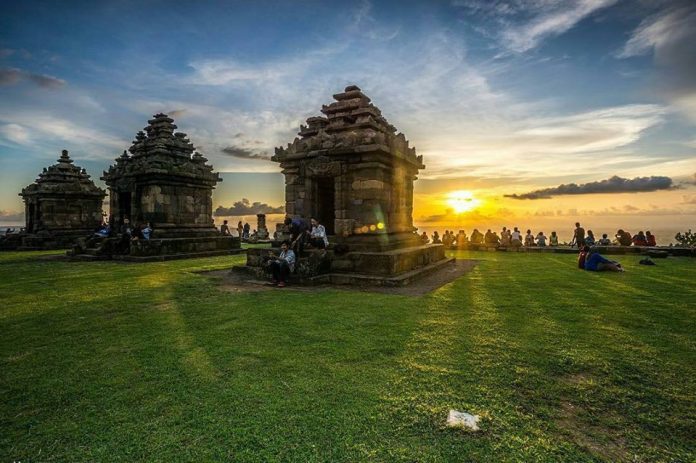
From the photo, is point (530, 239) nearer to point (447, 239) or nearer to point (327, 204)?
point (447, 239)

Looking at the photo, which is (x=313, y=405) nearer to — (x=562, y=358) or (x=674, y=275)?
(x=562, y=358)

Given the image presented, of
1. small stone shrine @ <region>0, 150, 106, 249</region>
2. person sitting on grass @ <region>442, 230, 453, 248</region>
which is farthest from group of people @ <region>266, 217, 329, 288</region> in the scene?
small stone shrine @ <region>0, 150, 106, 249</region>

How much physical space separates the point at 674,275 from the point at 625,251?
24.0ft

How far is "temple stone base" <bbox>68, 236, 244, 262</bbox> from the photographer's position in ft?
49.4

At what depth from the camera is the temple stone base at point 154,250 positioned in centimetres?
1507

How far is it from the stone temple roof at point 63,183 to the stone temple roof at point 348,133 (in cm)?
1869

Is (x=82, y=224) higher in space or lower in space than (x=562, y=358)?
higher

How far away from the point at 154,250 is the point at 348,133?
10.1 m

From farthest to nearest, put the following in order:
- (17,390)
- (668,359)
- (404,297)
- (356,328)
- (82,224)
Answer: (82,224)
(404,297)
(356,328)
(668,359)
(17,390)

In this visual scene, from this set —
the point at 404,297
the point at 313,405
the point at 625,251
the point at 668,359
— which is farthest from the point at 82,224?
the point at 625,251

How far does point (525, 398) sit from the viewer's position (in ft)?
10.6

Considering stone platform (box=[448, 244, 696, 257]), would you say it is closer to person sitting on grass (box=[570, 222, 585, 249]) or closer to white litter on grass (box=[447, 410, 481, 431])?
person sitting on grass (box=[570, 222, 585, 249])

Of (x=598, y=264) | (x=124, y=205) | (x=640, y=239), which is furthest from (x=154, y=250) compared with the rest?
(x=640, y=239)

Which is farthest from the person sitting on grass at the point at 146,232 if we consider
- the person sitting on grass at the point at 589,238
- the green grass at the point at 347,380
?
the person sitting on grass at the point at 589,238
